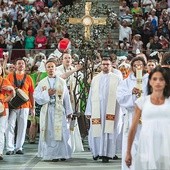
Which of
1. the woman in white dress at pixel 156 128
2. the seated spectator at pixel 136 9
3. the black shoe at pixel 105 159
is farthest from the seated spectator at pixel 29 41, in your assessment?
the woman in white dress at pixel 156 128

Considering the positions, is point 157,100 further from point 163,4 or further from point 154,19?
point 163,4

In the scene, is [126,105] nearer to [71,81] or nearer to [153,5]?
[71,81]

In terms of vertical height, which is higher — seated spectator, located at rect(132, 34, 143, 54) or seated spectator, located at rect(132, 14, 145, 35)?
seated spectator, located at rect(132, 14, 145, 35)

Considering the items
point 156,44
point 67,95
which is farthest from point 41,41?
point 67,95

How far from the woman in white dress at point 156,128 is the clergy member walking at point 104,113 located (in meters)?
5.59

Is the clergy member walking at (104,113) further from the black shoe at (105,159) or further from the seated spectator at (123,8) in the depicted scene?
the seated spectator at (123,8)

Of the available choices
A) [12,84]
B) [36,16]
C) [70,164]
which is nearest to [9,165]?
[70,164]

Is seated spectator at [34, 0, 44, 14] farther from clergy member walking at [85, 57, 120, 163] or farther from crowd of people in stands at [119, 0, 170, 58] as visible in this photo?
clergy member walking at [85, 57, 120, 163]

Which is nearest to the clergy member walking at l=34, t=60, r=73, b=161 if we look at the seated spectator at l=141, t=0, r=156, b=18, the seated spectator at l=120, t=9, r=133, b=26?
the seated spectator at l=120, t=9, r=133, b=26

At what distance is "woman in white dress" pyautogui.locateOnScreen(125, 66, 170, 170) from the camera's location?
8227 millimetres

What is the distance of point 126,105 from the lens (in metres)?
11.3

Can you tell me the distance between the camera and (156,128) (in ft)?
27.2

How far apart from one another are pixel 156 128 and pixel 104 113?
5.90 m


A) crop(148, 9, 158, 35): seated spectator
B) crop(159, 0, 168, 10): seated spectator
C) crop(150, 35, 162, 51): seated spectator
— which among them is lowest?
crop(150, 35, 162, 51): seated spectator
